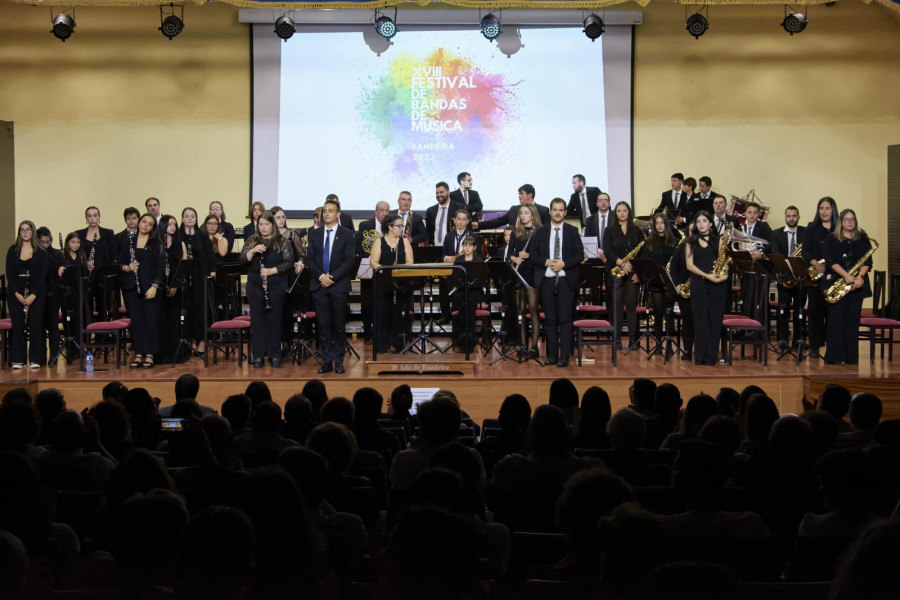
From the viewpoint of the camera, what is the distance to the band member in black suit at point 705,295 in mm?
10641

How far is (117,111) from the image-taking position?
1639cm

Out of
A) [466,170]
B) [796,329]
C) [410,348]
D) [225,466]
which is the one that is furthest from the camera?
[466,170]

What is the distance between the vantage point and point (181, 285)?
11.3 metres

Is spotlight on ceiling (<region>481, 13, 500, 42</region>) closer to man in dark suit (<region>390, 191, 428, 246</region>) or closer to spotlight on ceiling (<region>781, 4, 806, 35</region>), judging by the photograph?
man in dark suit (<region>390, 191, 428, 246</region>)

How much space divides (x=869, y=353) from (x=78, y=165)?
12932mm

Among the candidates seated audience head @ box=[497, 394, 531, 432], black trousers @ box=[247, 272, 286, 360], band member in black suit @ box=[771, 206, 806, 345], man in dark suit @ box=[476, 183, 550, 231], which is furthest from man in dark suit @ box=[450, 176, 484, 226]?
seated audience head @ box=[497, 394, 531, 432]

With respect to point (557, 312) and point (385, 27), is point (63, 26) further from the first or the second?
point (557, 312)

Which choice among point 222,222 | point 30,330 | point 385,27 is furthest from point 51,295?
point 385,27

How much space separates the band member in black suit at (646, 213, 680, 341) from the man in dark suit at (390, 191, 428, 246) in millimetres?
3112

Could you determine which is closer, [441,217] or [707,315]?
[707,315]

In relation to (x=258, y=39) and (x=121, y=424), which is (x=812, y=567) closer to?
(x=121, y=424)

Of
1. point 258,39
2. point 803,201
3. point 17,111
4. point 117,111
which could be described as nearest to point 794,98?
point 803,201

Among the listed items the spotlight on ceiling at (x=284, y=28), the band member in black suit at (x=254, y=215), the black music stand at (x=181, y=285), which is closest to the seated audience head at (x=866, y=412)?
the black music stand at (x=181, y=285)

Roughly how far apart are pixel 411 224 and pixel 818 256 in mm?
5348
